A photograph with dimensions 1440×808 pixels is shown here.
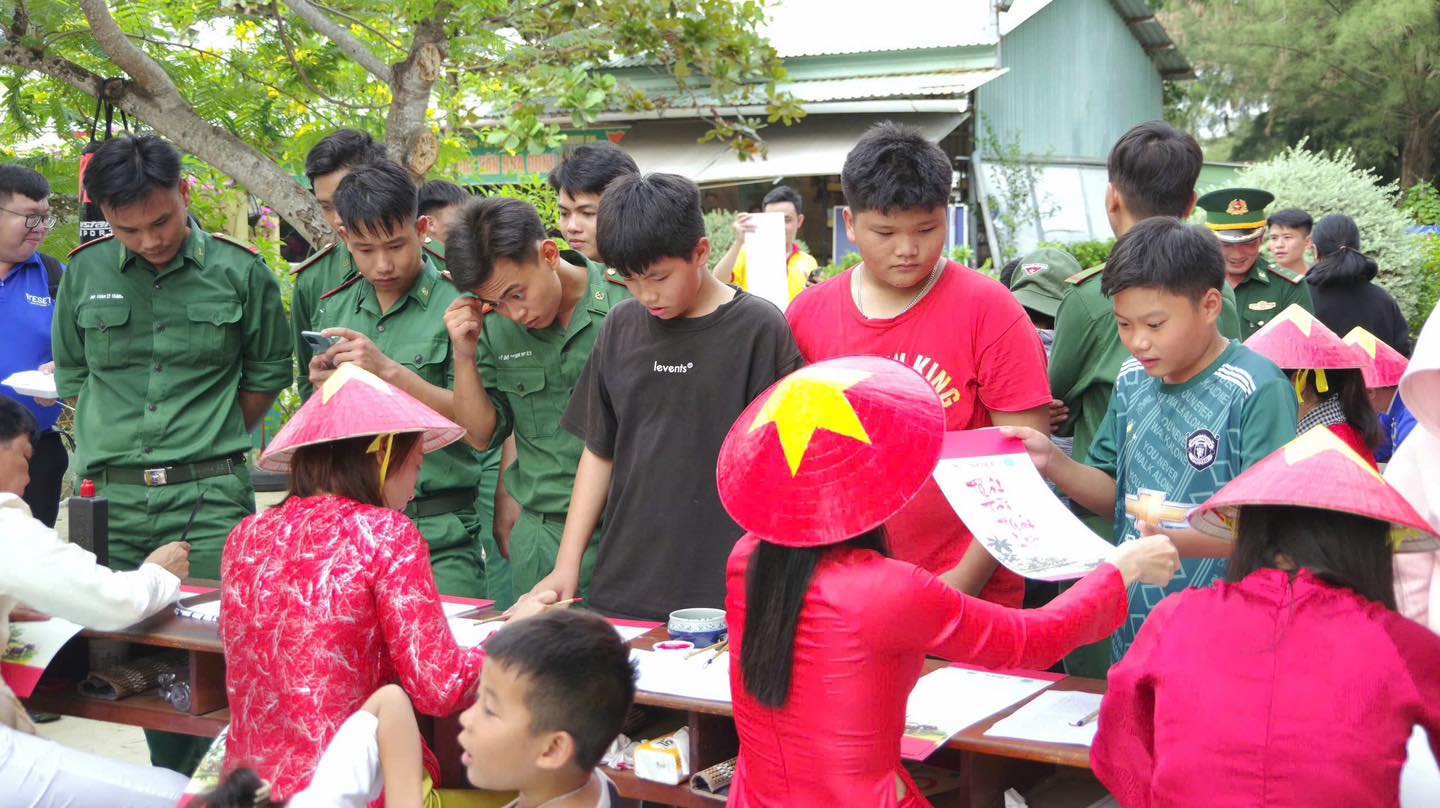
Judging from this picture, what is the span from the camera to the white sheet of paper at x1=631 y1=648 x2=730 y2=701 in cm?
252

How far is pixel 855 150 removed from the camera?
2.84 metres

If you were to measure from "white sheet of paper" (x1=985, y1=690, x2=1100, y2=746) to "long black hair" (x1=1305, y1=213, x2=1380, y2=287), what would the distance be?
477cm

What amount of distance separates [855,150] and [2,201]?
138 inches

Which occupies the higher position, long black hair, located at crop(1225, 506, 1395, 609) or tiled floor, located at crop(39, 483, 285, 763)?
long black hair, located at crop(1225, 506, 1395, 609)

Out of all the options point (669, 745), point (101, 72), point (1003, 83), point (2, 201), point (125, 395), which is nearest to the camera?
point (669, 745)

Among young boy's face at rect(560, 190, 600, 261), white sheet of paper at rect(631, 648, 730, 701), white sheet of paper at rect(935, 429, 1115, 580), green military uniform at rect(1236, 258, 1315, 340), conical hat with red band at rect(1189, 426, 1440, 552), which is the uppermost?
young boy's face at rect(560, 190, 600, 261)

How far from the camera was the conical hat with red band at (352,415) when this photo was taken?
2.54 metres

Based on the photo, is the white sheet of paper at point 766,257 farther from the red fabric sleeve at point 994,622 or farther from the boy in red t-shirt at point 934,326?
the red fabric sleeve at point 994,622

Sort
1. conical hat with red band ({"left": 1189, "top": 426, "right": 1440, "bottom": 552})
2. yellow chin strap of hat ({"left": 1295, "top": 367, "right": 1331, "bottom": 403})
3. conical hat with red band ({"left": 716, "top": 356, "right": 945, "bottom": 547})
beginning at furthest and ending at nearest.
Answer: yellow chin strap of hat ({"left": 1295, "top": 367, "right": 1331, "bottom": 403})
conical hat with red band ({"left": 716, "top": 356, "right": 945, "bottom": 547})
conical hat with red band ({"left": 1189, "top": 426, "right": 1440, "bottom": 552})

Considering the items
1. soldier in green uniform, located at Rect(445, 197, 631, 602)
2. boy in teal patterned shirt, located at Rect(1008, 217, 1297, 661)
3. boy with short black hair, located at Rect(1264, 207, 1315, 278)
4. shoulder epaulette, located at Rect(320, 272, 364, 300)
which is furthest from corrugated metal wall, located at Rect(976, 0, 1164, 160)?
boy in teal patterned shirt, located at Rect(1008, 217, 1297, 661)

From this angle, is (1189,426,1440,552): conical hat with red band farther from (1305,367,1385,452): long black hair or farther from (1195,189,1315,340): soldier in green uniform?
(1195,189,1315,340): soldier in green uniform

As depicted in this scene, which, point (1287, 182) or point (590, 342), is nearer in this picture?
point (590, 342)

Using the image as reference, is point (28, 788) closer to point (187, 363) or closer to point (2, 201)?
point (187, 363)

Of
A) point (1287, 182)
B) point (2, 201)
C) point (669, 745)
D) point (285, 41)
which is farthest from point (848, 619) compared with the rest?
point (1287, 182)
